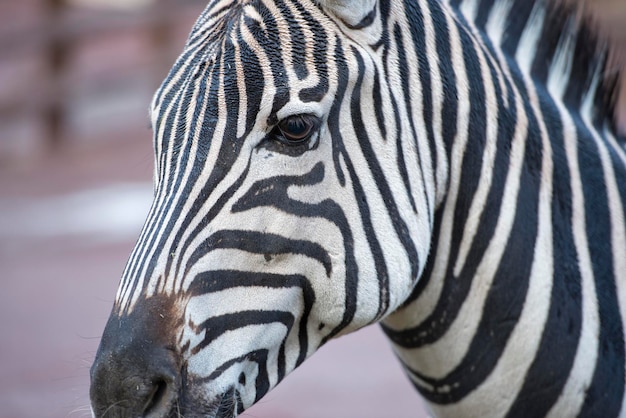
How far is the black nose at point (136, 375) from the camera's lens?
7.23 ft

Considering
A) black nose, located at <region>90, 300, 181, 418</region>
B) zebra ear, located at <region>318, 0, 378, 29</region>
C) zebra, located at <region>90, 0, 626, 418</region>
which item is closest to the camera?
black nose, located at <region>90, 300, 181, 418</region>

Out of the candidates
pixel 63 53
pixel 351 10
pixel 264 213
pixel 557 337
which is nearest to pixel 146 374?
pixel 264 213

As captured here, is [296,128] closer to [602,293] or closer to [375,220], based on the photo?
[375,220]

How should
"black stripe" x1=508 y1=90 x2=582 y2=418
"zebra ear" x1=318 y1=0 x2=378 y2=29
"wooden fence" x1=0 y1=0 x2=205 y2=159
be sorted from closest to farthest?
"zebra ear" x1=318 y1=0 x2=378 y2=29 → "black stripe" x1=508 y1=90 x2=582 y2=418 → "wooden fence" x1=0 y1=0 x2=205 y2=159

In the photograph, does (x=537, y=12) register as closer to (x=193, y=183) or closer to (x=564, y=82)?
(x=564, y=82)

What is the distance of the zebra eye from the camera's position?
237 centimetres

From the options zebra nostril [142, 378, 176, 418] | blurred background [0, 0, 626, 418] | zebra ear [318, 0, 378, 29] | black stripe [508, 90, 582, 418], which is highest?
zebra ear [318, 0, 378, 29]

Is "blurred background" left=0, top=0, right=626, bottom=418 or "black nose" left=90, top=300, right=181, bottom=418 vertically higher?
"black nose" left=90, top=300, right=181, bottom=418

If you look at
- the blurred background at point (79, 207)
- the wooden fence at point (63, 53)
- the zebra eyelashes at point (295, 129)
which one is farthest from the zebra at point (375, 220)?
the wooden fence at point (63, 53)

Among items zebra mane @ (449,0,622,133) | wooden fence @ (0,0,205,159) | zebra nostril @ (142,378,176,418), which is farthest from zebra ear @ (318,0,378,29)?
wooden fence @ (0,0,205,159)

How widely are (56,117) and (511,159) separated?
52.6ft

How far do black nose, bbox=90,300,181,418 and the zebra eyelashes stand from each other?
636 mm

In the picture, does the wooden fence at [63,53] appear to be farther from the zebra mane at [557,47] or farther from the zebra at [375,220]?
the zebra at [375,220]

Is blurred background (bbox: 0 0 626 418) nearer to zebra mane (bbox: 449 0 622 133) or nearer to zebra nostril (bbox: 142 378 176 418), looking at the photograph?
zebra nostril (bbox: 142 378 176 418)
